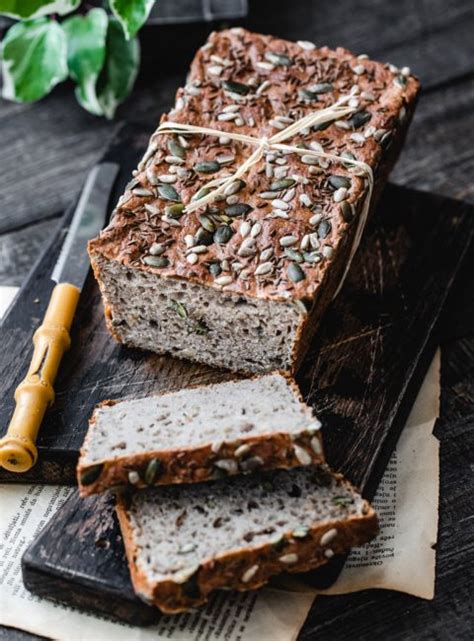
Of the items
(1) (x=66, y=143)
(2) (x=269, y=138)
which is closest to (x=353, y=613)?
(2) (x=269, y=138)

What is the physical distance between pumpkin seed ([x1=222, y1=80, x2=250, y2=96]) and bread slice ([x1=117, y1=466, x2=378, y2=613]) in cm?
148

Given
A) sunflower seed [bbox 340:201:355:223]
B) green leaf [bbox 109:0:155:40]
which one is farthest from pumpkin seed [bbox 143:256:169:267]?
green leaf [bbox 109:0:155:40]

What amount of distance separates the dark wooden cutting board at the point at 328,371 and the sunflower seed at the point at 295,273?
0.49 metres

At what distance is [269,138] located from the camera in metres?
3.52

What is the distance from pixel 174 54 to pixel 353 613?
302cm

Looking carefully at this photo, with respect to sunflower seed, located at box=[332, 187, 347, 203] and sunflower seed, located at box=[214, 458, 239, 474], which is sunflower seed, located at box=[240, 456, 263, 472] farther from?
sunflower seed, located at box=[332, 187, 347, 203]

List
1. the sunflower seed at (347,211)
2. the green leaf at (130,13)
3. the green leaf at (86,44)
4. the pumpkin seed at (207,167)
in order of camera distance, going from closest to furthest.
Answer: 1. the sunflower seed at (347,211)
2. the pumpkin seed at (207,167)
3. the green leaf at (130,13)
4. the green leaf at (86,44)

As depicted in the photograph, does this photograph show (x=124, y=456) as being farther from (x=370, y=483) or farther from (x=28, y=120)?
(x=28, y=120)

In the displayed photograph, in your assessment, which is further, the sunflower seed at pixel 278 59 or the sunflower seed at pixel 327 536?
the sunflower seed at pixel 278 59

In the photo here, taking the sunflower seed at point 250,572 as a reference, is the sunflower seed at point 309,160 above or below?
above

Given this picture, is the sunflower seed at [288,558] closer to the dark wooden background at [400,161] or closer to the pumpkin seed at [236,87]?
the dark wooden background at [400,161]

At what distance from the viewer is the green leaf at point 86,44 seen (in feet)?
14.1

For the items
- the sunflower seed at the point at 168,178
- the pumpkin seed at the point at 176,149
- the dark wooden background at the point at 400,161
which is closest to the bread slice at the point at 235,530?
the dark wooden background at the point at 400,161

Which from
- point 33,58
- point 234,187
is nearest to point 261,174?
point 234,187
